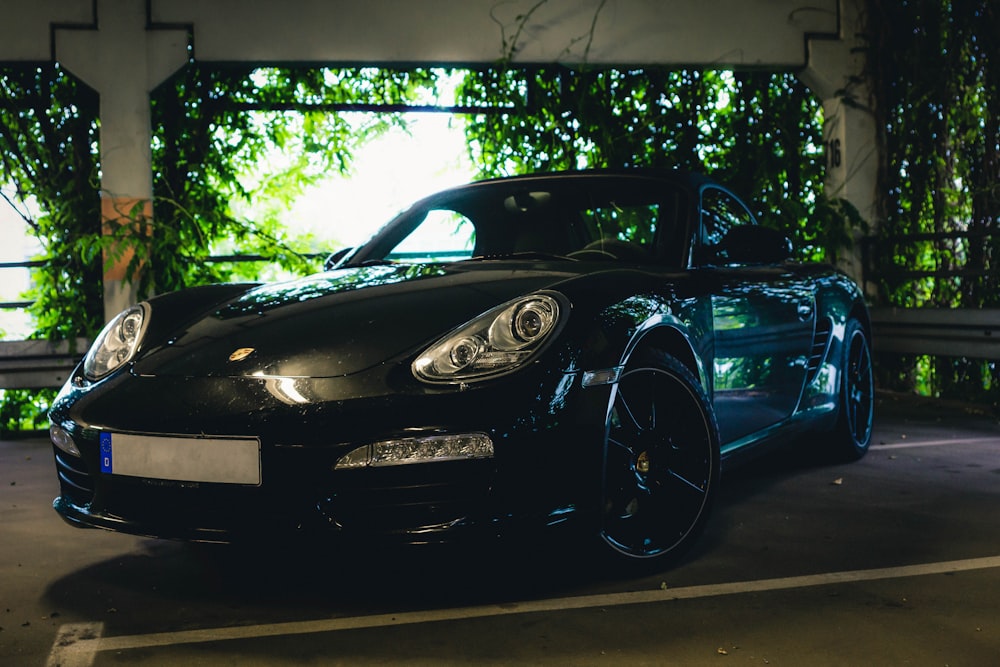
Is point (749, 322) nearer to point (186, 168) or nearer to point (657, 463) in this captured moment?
point (657, 463)

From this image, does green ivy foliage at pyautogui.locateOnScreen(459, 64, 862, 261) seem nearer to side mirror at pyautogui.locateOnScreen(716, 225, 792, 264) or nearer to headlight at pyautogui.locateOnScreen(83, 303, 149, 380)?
side mirror at pyautogui.locateOnScreen(716, 225, 792, 264)

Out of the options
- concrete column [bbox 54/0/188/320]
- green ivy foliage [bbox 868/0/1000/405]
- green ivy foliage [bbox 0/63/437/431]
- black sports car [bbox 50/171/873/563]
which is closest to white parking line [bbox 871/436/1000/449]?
black sports car [bbox 50/171/873/563]

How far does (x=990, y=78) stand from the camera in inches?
327

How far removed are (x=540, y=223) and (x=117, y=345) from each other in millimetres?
1626

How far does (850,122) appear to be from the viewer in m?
8.81

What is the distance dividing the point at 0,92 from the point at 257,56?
181 cm

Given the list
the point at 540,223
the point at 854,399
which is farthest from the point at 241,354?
the point at 854,399

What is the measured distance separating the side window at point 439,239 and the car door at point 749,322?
3.12 ft

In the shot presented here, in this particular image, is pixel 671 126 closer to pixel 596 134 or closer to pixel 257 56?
pixel 596 134

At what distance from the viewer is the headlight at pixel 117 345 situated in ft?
10.9

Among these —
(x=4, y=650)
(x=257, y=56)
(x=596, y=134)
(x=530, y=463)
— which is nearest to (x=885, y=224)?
(x=596, y=134)

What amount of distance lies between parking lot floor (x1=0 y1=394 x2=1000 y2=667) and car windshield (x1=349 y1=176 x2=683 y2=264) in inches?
41.5

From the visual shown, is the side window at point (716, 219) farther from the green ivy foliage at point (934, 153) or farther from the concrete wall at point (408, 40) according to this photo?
the green ivy foliage at point (934, 153)

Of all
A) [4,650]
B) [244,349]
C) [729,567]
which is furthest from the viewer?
[729,567]
